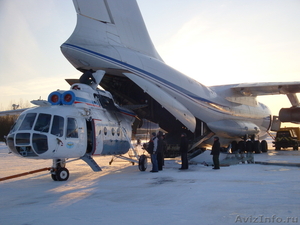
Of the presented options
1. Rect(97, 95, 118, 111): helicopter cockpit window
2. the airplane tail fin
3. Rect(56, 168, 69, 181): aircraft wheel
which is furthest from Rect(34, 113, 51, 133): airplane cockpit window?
the airplane tail fin

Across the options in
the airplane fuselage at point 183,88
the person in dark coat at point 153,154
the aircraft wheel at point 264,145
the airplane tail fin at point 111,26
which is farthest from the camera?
Result: the aircraft wheel at point 264,145

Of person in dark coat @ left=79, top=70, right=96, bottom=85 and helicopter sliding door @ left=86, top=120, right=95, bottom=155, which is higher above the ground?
person in dark coat @ left=79, top=70, right=96, bottom=85

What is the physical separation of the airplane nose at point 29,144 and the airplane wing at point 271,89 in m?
11.8

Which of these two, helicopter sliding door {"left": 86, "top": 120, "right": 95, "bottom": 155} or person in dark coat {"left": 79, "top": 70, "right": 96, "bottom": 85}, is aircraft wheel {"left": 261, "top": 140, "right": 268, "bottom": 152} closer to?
person in dark coat {"left": 79, "top": 70, "right": 96, "bottom": 85}

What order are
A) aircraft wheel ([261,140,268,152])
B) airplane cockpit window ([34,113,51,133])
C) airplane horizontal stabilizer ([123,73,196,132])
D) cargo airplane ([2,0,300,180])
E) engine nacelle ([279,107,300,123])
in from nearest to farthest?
airplane cockpit window ([34,113,51,133]), cargo airplane ([2,0,300,180]), airplane horizontal stabilizer ([123,73,196,132]), engine nacelle ([279,107,300,123]), aircraft wheel ([261,140,268,152])

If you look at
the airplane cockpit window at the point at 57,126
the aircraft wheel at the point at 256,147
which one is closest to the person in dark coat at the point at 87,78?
the airplane cockpit window at the point at 57,126

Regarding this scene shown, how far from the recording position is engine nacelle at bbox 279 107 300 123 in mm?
18234

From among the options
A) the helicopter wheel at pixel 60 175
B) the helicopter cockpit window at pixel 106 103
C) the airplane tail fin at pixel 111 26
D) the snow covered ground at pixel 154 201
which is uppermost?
the airplane tail fin at pixel 111 26

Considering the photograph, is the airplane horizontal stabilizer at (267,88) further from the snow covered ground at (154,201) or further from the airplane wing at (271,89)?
the snow covered ground at (154,201)

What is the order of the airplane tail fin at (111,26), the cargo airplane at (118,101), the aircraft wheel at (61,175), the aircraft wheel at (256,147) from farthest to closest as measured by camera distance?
the aircraft wheel at (256,147)
the airplane tail fin at (111,26)
the aircraft wheel at (61,175)
the cargo airplane at (118,101)

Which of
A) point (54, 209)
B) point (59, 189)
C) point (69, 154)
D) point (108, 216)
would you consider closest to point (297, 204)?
point (108, 216)

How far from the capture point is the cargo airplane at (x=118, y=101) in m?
8.73

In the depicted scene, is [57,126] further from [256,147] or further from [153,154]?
[256,147]

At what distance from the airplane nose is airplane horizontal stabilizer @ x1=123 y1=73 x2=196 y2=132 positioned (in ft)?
15.3
